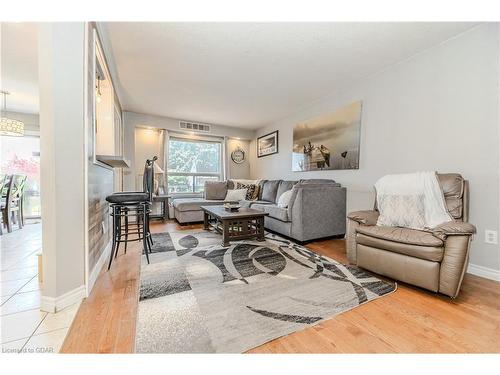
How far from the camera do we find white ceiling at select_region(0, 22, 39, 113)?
2.09m

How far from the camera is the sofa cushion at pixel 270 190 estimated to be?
160 inches

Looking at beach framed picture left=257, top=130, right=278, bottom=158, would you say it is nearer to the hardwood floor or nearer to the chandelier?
the hardwood floor

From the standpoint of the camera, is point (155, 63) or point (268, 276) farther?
point (155, 63)

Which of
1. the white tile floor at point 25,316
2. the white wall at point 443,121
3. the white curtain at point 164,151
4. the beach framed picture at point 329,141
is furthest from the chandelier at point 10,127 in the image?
the white wall at point 443,121

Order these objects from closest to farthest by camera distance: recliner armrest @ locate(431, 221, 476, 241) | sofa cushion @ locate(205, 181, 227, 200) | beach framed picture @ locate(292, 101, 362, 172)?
recliner armrest @ locate(431, 221, 476, 241) → beach framed picture @ locate(292, 101, 362, 172) → sofa cushion @ locate(205, 181, 227, 200)

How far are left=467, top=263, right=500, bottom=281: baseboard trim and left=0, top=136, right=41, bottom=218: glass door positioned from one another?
22.8 ft

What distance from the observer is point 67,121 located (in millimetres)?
1408

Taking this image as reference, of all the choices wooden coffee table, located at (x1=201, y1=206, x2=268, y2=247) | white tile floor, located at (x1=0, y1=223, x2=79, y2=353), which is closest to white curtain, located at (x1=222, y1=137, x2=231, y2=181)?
wooden coffee table, located at (x1=201, y1=206, x2=268, y2=247)
